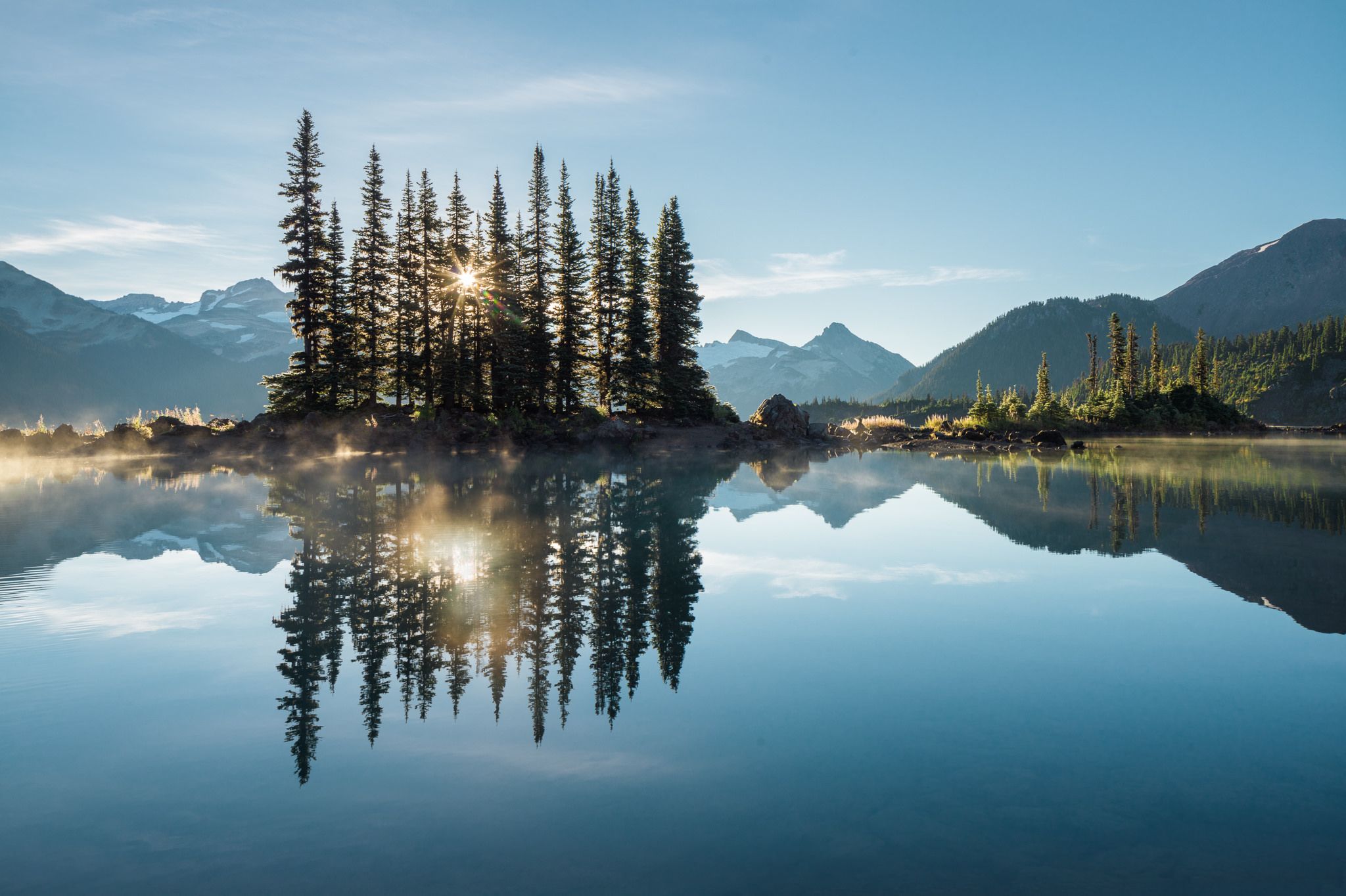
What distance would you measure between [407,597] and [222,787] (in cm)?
509

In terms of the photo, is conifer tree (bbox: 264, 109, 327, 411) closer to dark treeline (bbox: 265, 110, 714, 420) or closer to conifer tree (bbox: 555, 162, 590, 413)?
dark treeline (bbox: 265, 110, 714, 420)

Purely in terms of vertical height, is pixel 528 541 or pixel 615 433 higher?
pixel 615 433

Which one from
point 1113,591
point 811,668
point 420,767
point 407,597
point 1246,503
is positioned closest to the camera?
point 420,767

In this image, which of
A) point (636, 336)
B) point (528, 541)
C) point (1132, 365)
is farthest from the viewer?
point (1132, 365)

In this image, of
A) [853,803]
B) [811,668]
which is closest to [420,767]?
[853,803]

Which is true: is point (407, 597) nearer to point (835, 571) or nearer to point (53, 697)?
point (53, 697)

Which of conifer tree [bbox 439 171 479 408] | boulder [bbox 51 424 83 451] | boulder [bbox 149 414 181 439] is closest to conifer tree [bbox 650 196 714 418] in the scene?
conifer tree [bbox 439 171 479 408]

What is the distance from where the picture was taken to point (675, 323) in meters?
58.8

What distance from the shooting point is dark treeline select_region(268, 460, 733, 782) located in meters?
7.41

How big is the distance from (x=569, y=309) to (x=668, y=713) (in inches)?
2004

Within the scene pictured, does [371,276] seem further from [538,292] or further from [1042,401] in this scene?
[1042,401]

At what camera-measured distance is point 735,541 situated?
16078 millimetres

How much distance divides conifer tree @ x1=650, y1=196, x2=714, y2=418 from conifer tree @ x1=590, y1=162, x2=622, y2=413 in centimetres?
330

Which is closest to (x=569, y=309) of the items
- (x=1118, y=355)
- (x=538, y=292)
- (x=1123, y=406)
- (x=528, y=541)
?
(x=538, y=292)
